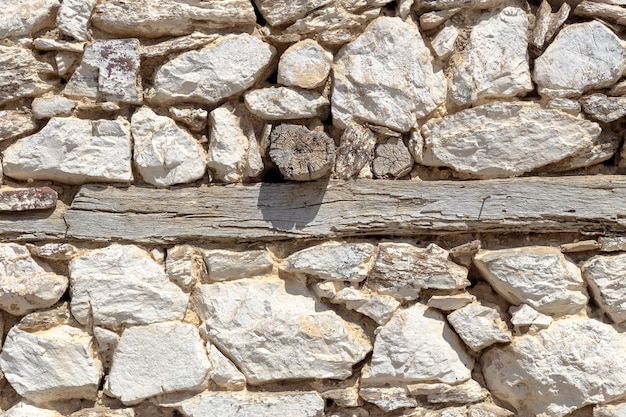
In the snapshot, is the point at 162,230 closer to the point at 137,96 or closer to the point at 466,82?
the point at 137,96

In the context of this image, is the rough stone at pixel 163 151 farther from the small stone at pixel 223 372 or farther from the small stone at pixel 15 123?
the small stone at pixel 223 372

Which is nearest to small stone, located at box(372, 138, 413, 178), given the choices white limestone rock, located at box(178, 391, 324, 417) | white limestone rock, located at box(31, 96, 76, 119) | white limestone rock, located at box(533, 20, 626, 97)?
white limestone rock, located at box(533, 20, 626, 97)

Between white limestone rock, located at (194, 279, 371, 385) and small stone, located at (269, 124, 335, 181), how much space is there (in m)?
0.46

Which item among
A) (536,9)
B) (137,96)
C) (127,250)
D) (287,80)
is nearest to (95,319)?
(127,250)

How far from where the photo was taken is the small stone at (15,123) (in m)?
2.25

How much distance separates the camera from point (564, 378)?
231 cm

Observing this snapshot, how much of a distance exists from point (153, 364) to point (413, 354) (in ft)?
2.88

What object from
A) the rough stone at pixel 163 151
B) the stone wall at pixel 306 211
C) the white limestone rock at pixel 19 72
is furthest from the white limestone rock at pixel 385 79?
the white limestone rock at pixel 19 72

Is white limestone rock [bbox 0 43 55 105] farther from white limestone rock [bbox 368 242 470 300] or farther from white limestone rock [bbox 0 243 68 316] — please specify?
white limestone rock [bbox 368 242 470 300]

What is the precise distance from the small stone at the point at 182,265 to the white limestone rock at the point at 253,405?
381 millimetres

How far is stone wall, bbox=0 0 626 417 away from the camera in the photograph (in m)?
2.28

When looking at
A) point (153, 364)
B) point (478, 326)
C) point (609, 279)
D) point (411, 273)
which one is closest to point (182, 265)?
point (153, 364)

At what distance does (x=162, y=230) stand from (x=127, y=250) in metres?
0.14

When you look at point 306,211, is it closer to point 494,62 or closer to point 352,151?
point 352,151
